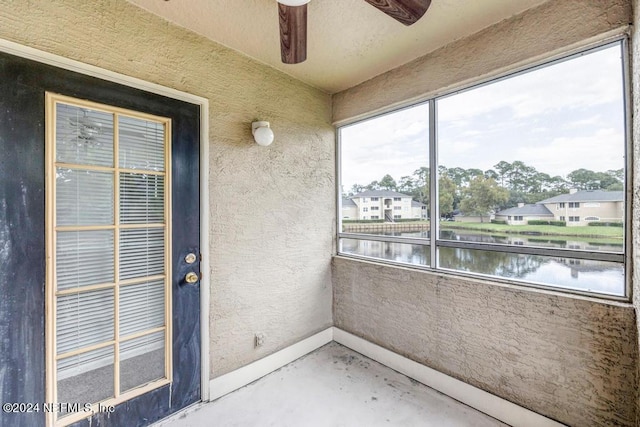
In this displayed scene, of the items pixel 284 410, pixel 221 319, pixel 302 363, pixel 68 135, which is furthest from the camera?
pixel 302 363

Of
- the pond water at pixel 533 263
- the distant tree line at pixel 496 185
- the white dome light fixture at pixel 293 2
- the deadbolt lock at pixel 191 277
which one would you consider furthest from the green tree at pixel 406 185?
the deadbolt lock at pixel 191 277

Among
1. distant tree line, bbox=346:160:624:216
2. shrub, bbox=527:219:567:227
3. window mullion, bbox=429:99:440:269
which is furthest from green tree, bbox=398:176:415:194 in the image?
shrub, bbox=527:219:567:227

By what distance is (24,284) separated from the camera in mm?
1239

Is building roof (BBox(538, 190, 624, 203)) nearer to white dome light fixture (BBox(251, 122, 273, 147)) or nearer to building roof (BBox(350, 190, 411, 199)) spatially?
building roof (BBox(350, 190, 411, 199))

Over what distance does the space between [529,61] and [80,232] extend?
2.70 m

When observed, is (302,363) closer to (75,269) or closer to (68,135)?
(75,269)

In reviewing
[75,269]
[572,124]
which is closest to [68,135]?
[75,269]

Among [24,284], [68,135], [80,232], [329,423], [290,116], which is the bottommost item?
[329,423]

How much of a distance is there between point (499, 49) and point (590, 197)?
103 cm

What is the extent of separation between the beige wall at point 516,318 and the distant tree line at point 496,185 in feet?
0.72

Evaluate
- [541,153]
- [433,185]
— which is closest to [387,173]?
[433,185]

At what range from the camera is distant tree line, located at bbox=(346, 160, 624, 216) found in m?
1.47

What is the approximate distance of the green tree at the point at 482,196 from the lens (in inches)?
70.2

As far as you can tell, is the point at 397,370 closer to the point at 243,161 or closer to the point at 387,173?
the point at 387,173
